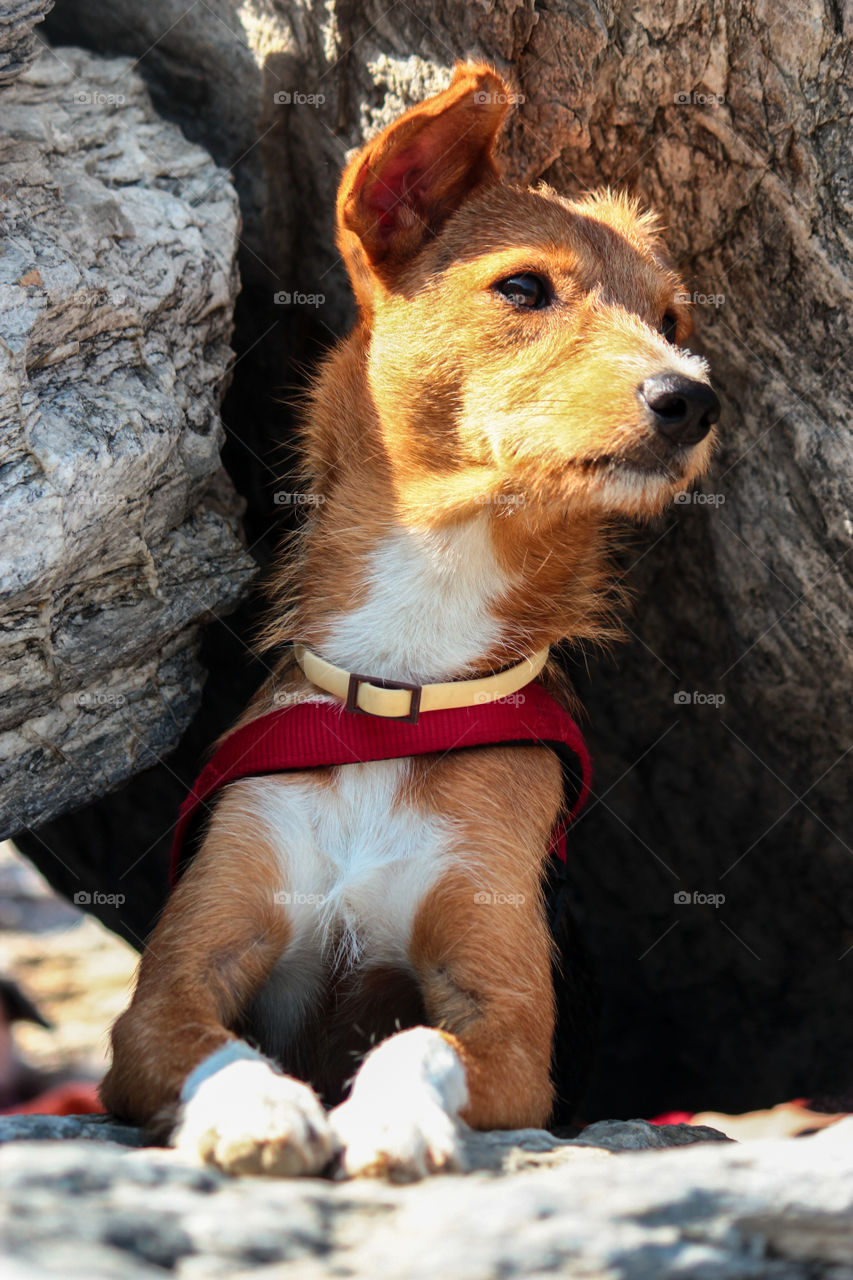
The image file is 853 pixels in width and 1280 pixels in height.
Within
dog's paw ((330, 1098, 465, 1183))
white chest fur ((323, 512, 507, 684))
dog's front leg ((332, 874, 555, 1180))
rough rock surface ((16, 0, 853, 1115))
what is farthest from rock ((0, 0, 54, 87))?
dog's paw ((330, 1098, 465, 1183))

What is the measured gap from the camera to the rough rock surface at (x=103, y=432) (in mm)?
3416

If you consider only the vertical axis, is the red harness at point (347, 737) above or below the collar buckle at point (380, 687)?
below

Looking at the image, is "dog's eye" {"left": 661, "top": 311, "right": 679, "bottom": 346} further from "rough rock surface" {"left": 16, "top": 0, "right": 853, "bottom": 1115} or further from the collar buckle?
the collar buckle

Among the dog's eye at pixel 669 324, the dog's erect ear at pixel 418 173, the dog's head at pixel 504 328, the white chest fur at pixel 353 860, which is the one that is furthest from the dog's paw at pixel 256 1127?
the dog's eye at pixel 669 324

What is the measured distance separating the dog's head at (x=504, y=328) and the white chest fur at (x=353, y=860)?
100cm

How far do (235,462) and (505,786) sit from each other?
91.2 inches

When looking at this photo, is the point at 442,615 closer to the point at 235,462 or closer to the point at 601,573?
the point at 601,573

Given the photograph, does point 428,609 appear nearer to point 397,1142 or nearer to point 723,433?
point 723,433

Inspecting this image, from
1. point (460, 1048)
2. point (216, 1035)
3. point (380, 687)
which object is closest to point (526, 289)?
point (380, 687)

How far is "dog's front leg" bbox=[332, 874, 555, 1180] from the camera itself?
7.37ft

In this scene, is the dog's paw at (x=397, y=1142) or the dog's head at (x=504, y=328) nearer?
the dog's paw at (x=397, y=1142)

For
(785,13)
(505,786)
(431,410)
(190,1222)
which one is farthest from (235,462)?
(190,1222)

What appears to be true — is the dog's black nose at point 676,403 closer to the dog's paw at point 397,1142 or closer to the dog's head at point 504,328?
the dog's head at point 504,328

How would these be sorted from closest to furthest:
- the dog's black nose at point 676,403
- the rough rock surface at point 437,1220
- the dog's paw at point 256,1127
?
the rough rock surface at point 437,1220 → the dog's paw at point 256,1127 → the dog's black nose at point 676,403
